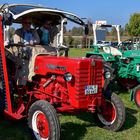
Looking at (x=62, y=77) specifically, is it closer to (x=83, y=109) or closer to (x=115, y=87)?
(x=83, y=109)

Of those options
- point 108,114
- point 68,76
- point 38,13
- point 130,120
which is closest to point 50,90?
point 68,76

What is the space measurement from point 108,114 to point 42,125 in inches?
59.1

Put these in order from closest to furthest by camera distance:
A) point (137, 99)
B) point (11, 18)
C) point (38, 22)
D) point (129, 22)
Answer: point (11, 18)
point (38, 22)
point (137, 99)
point (129, 22)

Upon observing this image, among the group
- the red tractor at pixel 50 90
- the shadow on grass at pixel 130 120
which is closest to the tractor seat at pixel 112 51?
the shadow on grass at pixel 130 120

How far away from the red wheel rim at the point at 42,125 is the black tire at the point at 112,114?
1.35m

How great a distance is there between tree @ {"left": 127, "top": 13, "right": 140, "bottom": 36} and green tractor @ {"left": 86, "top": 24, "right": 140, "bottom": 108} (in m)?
39.5

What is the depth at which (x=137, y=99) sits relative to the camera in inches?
383

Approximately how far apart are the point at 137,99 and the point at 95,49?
3136 millimetres

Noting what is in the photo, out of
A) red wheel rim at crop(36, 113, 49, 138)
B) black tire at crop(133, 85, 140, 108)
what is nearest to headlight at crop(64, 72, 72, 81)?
red wheel rim at crop(36, 113, 49, 138)

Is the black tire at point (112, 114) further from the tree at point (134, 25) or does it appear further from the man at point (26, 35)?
the tree at point (134, 25)

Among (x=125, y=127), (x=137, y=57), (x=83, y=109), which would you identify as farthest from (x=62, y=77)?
(x=137, y=57)

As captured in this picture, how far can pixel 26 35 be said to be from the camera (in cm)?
755

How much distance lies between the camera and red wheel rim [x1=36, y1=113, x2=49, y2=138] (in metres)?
6.36

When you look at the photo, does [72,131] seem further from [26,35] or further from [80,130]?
[26,35]
